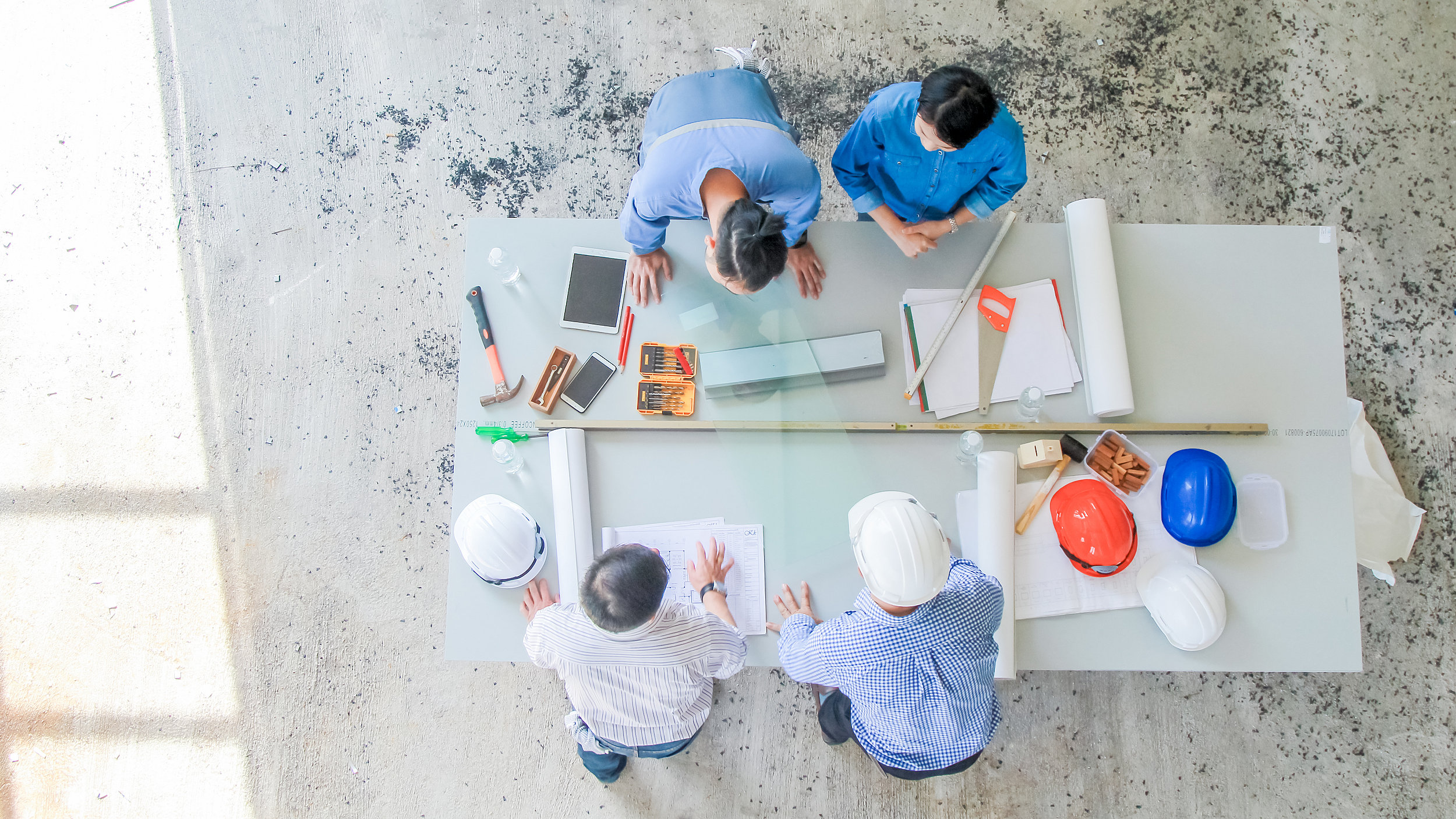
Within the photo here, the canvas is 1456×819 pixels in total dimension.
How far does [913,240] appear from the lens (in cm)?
179

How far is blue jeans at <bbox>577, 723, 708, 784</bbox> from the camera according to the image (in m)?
1.97

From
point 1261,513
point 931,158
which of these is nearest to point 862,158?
point 931,158

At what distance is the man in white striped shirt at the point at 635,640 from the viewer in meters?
1.52

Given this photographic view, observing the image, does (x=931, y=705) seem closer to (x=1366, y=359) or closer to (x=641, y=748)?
(x=641, y=748)

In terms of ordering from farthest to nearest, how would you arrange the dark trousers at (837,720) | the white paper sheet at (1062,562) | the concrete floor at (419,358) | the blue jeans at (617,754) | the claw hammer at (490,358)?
the concrete floor at (419,358) < the dark trousers at (837,720) < the blue jeans at (617,754) < the claw hammer at (490,358) < the white paper sheet at (1062,562)

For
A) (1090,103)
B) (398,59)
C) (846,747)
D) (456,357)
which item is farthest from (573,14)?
(846,747)

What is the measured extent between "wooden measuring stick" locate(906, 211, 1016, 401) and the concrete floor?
94 cm

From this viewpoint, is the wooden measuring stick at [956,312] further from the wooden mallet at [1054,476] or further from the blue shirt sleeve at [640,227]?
the blue shirt sleeve at [640,227]

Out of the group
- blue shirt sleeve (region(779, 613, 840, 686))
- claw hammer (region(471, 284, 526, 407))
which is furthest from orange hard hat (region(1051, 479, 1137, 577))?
claw hammer (region(471, 284, 526, 407))

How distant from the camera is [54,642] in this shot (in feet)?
8.28

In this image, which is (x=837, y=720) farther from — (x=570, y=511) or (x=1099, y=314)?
(x=1099, y=314)

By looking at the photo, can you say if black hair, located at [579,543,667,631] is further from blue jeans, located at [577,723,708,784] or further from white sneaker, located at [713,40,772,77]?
white sneaker, located at [713,40,772,77]

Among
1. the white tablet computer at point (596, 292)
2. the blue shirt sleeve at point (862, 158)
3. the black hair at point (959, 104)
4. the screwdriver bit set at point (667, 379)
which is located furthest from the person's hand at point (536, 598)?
the black hair at point (959, 104)

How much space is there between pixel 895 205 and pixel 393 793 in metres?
2.44
